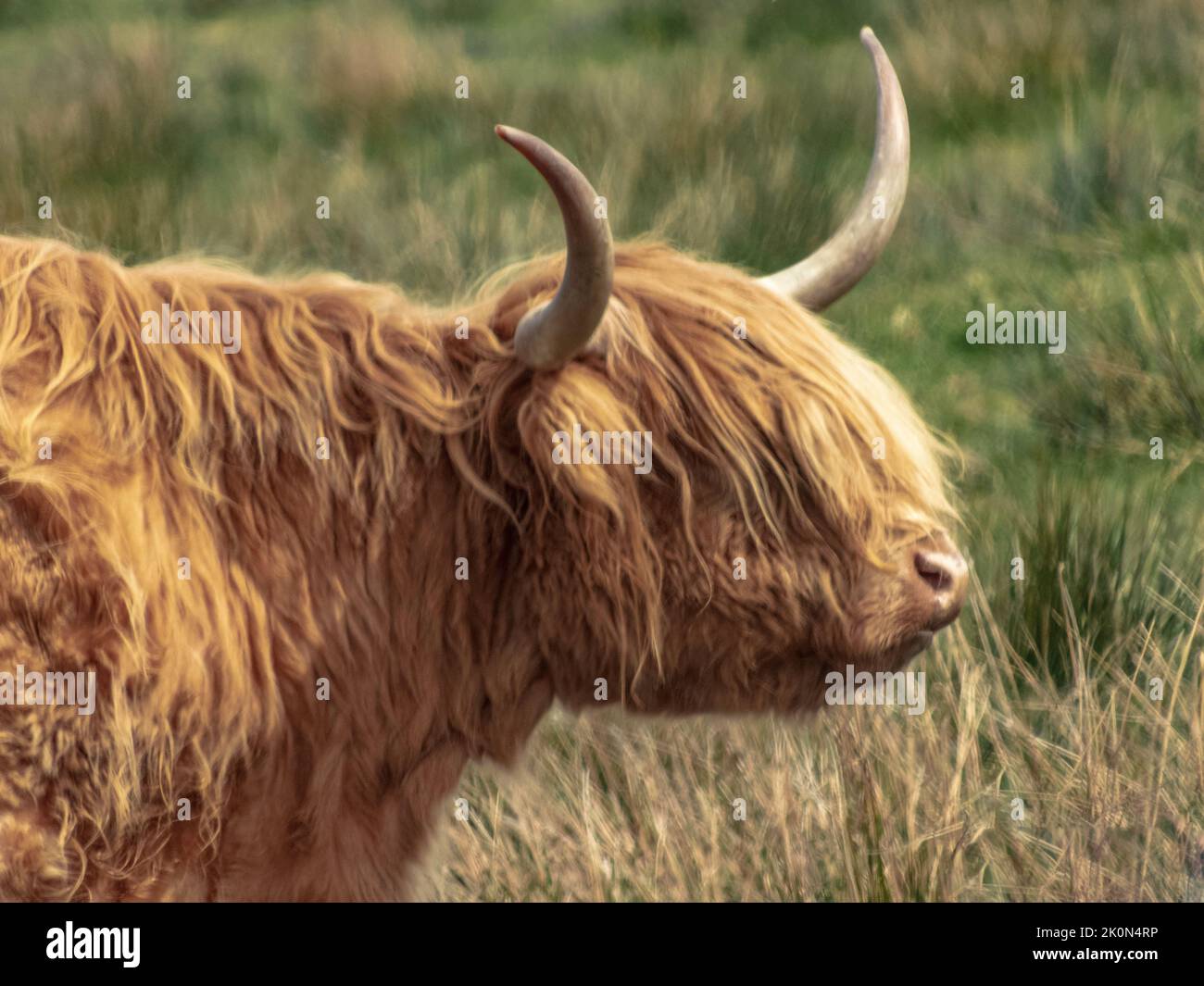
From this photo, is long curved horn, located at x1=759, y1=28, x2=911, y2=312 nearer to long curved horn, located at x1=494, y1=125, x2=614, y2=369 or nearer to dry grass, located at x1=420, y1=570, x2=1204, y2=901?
long curved horn, located at x1=494, y1=125, x2=614, y2=369

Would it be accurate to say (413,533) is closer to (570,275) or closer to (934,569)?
(570,275)

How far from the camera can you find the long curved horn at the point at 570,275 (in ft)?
7.63

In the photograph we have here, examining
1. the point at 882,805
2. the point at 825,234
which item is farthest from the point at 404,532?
the point at 825,234

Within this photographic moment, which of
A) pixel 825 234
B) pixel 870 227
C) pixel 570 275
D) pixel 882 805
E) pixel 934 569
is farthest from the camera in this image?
pixel 825 234

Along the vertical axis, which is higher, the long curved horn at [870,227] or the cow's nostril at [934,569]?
the long curved horn at [870,227]

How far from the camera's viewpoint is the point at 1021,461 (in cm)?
526

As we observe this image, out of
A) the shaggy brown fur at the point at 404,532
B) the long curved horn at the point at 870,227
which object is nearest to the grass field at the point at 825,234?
the shaggy brown fur at the point at 404,532

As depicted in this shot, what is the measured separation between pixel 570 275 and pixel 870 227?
64 cm

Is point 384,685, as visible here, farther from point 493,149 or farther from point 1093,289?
point 493,149

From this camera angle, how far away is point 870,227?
9.31ft

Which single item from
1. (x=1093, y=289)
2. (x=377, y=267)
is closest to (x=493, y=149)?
(x=377, y=267)

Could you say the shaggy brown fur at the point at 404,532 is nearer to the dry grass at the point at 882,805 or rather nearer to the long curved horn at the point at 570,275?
the long curved horn at the point at 570,275

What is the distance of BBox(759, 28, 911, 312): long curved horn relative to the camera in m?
2.83

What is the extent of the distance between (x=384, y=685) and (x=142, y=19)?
8379 mm
